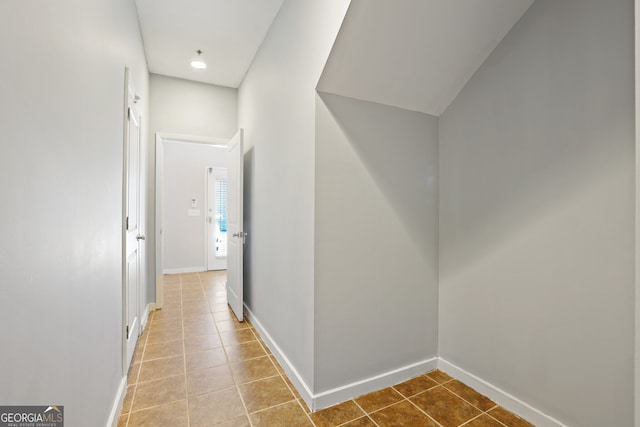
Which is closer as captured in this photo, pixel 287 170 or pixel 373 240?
pixel 373 240

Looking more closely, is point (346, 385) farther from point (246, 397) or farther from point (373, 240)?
point (373, 240)

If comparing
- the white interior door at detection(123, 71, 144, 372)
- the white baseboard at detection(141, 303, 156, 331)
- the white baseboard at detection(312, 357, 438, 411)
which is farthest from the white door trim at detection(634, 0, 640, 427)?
the white baseboard at detection(141, 303, 156, 331)

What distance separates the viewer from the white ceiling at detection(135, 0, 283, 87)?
2.46 m

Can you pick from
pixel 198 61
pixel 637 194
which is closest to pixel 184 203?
pixel 198 61

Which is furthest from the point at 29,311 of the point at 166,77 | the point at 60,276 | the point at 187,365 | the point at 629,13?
the point at 166,77

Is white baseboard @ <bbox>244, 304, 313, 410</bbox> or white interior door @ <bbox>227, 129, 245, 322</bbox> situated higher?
white interior door @ <bbox>227, 129, 245, 322</bbox>

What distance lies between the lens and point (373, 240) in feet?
6.64

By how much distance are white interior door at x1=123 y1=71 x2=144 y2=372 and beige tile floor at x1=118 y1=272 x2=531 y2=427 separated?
282 mm

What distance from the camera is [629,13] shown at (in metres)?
1.35

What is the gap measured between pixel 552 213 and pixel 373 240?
3.35 feet

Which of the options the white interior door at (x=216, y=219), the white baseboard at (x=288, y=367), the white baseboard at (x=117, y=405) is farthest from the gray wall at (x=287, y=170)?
the white interior door at (x=216, y=219)

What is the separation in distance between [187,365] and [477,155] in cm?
267

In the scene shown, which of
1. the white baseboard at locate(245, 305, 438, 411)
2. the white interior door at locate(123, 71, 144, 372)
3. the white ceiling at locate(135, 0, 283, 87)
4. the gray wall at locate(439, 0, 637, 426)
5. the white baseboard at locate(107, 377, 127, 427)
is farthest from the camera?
the white ceiling at locate(135, 0, 283, 87)

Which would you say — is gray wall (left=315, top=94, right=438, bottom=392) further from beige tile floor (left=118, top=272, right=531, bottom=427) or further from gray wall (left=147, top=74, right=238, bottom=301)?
gray wall (left=147, top=74, right=238, bottom=301)
